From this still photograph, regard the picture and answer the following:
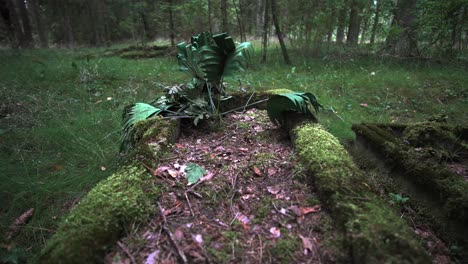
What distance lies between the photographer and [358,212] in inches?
59.4

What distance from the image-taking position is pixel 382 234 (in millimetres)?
1350

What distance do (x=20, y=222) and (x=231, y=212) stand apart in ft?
6.64

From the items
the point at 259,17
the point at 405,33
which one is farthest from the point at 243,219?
the point at 259,17

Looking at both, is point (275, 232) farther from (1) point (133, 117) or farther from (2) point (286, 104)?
(1) point (133, 117)

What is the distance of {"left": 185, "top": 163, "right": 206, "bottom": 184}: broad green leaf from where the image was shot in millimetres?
2020

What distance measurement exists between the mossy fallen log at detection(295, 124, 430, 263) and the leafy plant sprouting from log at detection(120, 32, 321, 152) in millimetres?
724

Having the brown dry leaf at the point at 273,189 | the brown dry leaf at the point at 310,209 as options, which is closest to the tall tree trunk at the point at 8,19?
the brown dry leaf at the point at 273,189

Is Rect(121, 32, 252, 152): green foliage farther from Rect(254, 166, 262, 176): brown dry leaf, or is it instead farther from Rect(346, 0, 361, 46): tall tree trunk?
Rect(346, 0, 361, 46): tall tree trunk

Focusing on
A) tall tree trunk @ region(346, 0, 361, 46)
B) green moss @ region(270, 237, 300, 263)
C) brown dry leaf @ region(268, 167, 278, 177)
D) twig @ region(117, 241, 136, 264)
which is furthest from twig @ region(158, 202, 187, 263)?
tall tree trunk @ region(346, 0, 361, 46)

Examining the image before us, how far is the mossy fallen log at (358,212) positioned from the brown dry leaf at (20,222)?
2551mm

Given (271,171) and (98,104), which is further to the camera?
(98,104)

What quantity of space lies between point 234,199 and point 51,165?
8.59ft

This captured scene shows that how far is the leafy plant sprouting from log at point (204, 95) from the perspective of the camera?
2.84 m

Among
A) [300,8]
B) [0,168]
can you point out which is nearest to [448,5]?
[300,8]
